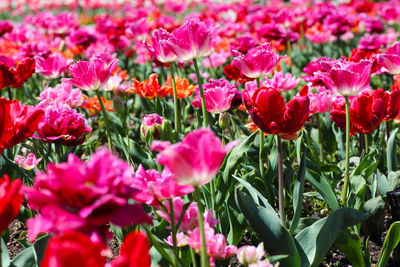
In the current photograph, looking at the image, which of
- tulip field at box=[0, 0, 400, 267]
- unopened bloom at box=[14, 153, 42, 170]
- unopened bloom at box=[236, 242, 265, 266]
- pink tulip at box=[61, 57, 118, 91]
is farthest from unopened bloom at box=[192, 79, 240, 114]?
unopened bloom at box=[236, 242, 265, 266]

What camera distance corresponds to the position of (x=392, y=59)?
78.0 inches

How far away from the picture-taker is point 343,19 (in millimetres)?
4191

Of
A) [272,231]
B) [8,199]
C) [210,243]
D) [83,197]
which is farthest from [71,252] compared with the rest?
[272,231]

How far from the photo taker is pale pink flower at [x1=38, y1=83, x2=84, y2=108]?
84.8 inches

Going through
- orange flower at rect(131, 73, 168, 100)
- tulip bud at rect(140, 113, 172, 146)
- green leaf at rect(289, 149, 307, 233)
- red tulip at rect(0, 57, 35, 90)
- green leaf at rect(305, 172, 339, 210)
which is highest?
red tulip at rect(0, 57, 35, 90)

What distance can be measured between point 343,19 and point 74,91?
A: 8.95 feet

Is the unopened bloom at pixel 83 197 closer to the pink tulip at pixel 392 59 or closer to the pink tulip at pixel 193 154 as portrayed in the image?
the pink tulip at pixel 193 154

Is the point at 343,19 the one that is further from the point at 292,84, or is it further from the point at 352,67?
the point at 352,67

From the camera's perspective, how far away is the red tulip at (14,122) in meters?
1.04

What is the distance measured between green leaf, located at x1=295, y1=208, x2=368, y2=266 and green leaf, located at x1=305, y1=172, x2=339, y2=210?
279mm

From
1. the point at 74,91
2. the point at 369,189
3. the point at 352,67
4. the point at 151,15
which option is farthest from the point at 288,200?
the point at 151,15

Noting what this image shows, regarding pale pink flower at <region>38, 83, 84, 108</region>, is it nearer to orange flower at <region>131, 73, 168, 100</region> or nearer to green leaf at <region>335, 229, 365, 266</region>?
orange flower at <region>131, 73, 168, 100</region>

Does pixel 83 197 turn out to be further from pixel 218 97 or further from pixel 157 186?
pixel 218 97

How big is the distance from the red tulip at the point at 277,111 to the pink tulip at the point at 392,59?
809 millimetres
